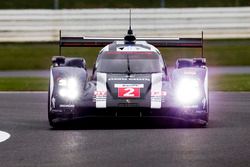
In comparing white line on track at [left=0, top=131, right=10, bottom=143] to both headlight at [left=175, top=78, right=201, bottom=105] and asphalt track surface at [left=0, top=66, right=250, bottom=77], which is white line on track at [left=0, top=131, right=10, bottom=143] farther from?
asphalt track surface at [left=0, top=66, right=250, bottom=77]

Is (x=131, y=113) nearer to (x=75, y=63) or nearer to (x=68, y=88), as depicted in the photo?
(x=68, y=88)

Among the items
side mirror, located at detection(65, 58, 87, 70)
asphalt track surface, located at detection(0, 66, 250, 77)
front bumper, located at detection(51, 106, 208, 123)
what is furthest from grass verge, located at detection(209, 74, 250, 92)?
front bumper, located at detection(51, 106, 208, 123)

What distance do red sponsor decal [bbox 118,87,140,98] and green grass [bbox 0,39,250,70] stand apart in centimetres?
1334

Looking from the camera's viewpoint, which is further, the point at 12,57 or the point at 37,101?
the point at 12,57

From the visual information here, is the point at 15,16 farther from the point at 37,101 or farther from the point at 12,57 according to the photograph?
the point at 37,101

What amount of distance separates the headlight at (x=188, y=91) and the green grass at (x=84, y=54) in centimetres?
1305

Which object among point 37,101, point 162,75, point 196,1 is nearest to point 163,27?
point 196,1

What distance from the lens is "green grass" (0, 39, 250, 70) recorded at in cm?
2520

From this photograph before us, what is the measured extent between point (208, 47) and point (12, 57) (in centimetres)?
577

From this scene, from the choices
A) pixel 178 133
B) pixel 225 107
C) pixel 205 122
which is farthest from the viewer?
pixel 225 107

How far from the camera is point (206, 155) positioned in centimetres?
886

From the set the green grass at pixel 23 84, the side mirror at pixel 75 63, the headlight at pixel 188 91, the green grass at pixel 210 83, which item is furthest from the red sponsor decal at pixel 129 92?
the green grass at pixel 23 84

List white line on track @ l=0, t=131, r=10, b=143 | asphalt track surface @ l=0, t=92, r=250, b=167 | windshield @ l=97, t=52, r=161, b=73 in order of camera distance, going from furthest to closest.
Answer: windshield @ l=97, t=52, r=161, b=73, white line on track @ l=0, t=131, r=10, b=143, asphalt track surface @ l=0, t=92, r=250, b=167

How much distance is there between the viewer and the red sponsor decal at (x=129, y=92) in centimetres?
1131
